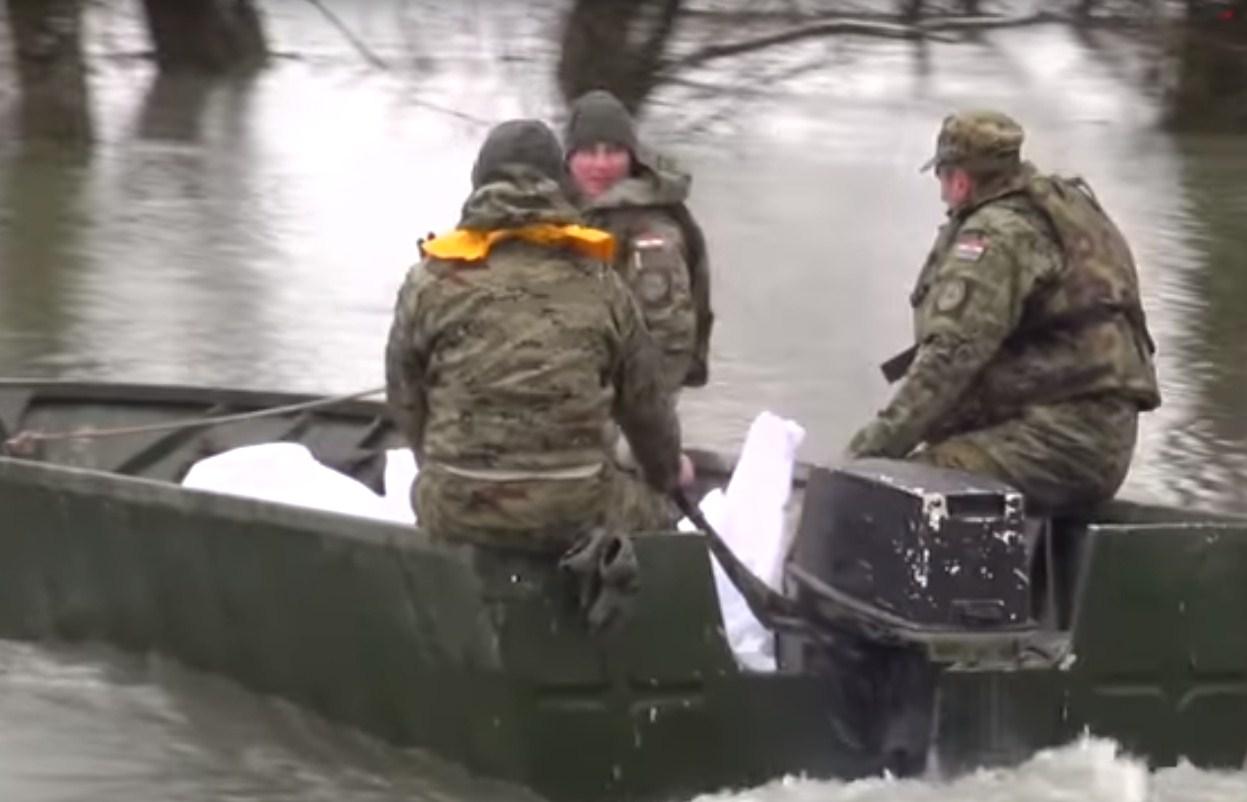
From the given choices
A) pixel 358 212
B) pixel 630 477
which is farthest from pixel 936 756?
pixel 358 212

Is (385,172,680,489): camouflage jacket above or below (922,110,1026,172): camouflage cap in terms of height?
below

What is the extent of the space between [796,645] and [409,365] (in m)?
1.23

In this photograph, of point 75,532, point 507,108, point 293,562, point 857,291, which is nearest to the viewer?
point 293,562

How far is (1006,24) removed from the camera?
65.7ft

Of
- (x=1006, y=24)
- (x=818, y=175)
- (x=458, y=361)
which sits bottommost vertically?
(x=818, y=175)

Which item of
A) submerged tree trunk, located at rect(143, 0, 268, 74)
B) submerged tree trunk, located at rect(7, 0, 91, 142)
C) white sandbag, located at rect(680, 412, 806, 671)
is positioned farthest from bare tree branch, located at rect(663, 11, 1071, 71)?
white sandbag, located at rect(680, 412, 806, 671)

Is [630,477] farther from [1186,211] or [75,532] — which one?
[1186,211]

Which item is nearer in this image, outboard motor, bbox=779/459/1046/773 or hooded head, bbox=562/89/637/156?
outboard motor, bbox=779/459/1046/773

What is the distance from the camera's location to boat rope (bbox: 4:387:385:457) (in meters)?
8.77

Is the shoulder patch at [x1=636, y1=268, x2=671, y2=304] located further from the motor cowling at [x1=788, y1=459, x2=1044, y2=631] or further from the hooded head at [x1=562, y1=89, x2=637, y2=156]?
the motor cowling at [x1=788, y1=459, x2=1044, y2=631]

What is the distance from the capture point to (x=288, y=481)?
26.3 ft

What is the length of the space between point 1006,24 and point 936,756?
45.5ft

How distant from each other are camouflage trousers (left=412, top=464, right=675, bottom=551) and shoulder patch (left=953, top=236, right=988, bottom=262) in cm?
108

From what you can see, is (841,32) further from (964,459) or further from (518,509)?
(518,509)
